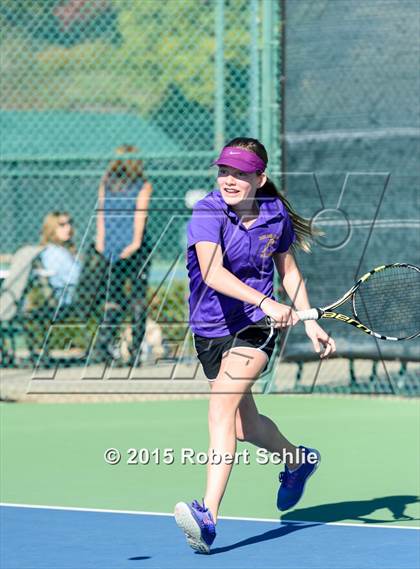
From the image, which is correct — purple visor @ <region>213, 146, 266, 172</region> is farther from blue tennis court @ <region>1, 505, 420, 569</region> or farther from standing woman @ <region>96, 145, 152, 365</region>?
standing woman @ <region>96, 145, 152, 365</region>

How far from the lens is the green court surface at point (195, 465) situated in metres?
6.60

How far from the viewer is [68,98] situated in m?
29.1

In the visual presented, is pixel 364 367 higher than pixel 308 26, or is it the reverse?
pixel 308 26

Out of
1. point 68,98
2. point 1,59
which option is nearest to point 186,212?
point 1,59

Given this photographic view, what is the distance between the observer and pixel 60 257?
11.5 m

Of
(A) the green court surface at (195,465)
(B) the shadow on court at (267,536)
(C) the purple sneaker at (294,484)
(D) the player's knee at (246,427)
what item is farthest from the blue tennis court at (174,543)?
(D) the player's knee at (246,427)

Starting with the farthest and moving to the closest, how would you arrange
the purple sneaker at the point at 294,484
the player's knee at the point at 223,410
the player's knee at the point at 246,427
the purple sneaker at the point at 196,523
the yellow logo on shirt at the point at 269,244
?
the purple sneaker at the point at 294,484
the player's knee at the point at 246,427
the yellow logo on shirt at the point at 269,244
the player's knee at the point at 223,410
the purple sneaker at the point at 196,523

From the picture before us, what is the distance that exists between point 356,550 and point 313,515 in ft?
2.42

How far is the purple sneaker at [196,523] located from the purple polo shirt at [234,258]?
79 cm

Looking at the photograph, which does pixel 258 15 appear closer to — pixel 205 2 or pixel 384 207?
pixel 205 2

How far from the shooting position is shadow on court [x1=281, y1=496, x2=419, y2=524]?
6191mm

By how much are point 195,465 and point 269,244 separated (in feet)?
7.27

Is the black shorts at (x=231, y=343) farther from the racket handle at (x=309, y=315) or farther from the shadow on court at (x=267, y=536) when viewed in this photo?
the shadow on court at (x=267, y=536)

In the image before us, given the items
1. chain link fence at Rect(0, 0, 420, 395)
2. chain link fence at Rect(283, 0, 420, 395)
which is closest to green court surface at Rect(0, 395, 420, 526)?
chain link fence at Rect(283, 0, 420, 395)
